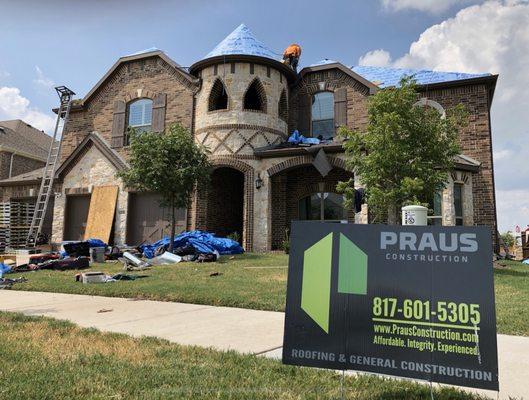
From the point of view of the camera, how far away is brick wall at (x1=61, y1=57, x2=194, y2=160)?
2022 centimetres

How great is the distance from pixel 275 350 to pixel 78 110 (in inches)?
863

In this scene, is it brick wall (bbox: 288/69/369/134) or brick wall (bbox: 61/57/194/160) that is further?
brick wall (bbox: 61/57/194/160)

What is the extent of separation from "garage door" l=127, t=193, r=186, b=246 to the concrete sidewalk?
1094 centimetres

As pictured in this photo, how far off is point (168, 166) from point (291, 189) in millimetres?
6523

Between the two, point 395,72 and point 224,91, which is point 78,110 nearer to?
point 224,91

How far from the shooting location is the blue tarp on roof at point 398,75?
18331 mm

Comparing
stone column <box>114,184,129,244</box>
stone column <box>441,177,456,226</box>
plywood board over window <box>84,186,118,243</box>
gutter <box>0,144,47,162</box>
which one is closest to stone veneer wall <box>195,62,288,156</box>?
stone column <box>114,184,129,244</box>

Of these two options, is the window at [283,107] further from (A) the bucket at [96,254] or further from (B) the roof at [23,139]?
(B) the roof at [23,139]

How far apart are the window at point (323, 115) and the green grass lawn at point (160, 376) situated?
54.3ft

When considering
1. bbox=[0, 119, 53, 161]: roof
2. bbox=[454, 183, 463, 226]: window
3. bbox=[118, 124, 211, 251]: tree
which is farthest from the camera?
bbox=[0, 119, 53, 161]: roof

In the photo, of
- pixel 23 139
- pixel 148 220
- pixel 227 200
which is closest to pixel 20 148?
pixel 23 139

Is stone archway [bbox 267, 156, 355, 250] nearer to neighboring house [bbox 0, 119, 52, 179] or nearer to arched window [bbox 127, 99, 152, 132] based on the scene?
arched window [bbox 127, 99, 152, 132]

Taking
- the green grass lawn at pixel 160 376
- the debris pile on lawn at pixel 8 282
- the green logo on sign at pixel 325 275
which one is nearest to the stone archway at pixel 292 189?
the debris pile on lawn at pixel 8 282

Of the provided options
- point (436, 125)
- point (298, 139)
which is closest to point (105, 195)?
point (298, 139)
